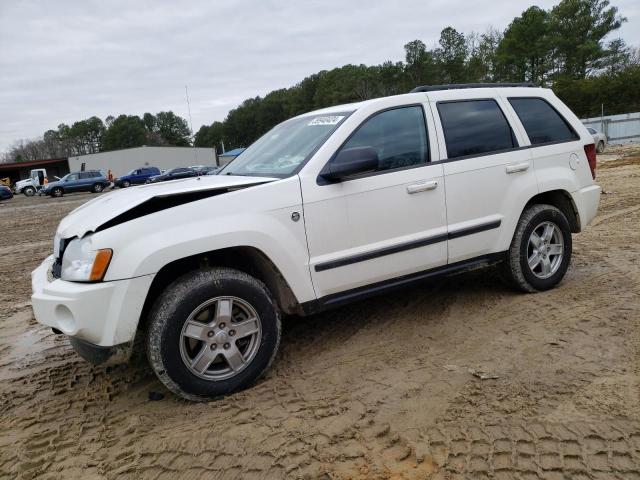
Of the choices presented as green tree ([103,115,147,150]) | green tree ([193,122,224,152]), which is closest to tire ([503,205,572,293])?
green tree ([193,122,224,152])

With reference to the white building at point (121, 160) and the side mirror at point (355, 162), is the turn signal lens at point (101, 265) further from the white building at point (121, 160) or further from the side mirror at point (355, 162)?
the white building at point (121, 160)

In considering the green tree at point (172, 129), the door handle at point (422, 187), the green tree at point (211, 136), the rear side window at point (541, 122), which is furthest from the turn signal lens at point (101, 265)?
the green tree at point (172, 129)

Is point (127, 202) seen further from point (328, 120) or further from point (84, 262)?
point (328, 120)

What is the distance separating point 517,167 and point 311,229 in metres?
2.01

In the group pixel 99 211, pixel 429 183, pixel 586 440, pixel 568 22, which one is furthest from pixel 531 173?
pixel 568 22

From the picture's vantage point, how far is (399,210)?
3.59m

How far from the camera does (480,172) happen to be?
13.0ft

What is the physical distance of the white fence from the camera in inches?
1256

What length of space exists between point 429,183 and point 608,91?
47321 millimetres

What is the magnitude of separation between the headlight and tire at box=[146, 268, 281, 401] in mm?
384

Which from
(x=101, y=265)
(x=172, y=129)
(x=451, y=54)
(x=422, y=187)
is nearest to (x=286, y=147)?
(x=422, y=187)

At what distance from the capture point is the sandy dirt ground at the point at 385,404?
2410mm

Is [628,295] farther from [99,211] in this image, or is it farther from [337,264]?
[99,211]

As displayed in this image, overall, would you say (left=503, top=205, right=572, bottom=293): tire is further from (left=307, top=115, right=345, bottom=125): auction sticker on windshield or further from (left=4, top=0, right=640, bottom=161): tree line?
(left=4, top=0, right=640, bottom=161): tree line
